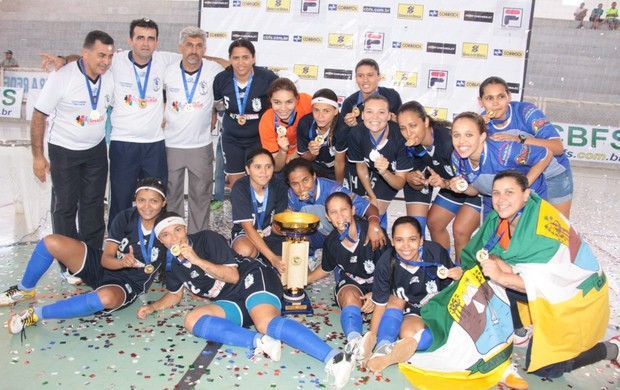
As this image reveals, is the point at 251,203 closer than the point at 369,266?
No

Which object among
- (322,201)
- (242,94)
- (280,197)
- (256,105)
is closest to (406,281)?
(322,201)

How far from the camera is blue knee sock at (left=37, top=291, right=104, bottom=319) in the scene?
3.35 m

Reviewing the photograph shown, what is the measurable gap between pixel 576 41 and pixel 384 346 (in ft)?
44.2

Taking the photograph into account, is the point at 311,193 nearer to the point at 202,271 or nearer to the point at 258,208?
the point at 258,208

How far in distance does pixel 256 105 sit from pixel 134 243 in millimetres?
1668

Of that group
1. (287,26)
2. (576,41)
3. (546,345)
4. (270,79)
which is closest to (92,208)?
(270,79)

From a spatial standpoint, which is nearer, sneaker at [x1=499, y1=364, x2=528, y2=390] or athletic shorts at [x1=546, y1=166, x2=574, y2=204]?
sneaker at [x1=499, y1=364, x2=528, y2=390]

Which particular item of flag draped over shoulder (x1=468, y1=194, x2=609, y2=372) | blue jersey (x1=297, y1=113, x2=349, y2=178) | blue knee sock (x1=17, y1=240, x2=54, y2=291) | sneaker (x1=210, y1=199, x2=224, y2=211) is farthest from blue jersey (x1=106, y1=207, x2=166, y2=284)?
sneaker (x1=210, y1=199, x2=224, y2=211)

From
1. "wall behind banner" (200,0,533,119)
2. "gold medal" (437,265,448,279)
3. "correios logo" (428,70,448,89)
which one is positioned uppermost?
"wall behind banner" (200,0,533,119)

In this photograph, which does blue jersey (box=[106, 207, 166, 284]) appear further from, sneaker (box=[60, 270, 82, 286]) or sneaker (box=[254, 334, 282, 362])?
sneaker (box=[254, 334, 282, 362])

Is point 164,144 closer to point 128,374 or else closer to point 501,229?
point 128,374

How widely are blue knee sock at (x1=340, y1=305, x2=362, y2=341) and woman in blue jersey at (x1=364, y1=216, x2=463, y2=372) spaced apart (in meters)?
0.09

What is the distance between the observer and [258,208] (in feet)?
13.5

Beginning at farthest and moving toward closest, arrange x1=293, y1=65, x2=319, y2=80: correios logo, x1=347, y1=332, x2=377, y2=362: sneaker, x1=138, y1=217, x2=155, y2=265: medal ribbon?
x1=293, y1=65, x2=319, y2=80: correios logo
x1=138, y1=217, x2=155, y2=265: medal ribbon
x1=347, y1=332, x2=377, y2=362: sneaker
